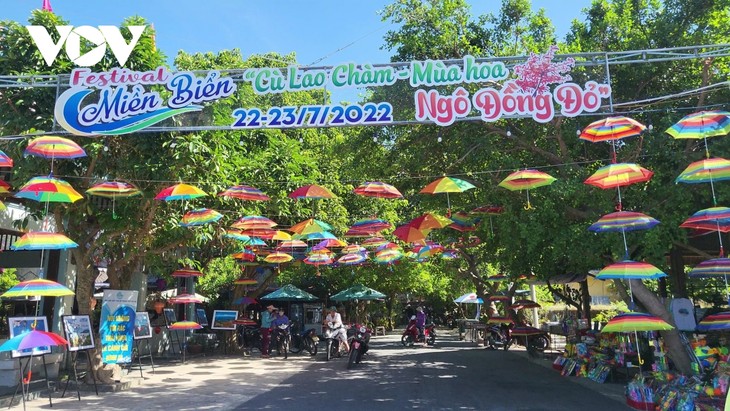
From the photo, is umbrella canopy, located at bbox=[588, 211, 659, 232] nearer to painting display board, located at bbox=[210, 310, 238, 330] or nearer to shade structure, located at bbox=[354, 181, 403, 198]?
shade structure, located at bbox=[354, 181, 403, 198]

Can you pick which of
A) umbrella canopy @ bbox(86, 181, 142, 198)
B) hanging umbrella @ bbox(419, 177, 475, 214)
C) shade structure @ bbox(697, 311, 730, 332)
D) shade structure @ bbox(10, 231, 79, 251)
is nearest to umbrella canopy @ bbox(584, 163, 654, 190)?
hanging umbrella @ bbox(419, 177, 475, 214)

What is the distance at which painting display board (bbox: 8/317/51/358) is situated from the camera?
8.40 metres

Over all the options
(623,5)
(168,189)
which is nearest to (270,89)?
(168,189)

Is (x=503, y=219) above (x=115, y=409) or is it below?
above

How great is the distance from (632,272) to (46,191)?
9.16 meters

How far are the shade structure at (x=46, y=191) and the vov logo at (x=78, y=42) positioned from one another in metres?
2.07

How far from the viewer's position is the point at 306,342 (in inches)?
731

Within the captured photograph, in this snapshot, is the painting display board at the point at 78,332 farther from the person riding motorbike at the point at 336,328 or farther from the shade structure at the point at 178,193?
the person riding motorbike at the point at 336,328

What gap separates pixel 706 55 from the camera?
26.5 feet

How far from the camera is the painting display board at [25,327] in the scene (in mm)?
8398

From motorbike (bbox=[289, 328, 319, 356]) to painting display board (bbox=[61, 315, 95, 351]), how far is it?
866 cm

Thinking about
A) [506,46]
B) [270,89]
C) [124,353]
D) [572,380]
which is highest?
[506,46]

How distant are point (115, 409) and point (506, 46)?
10629 millimetres

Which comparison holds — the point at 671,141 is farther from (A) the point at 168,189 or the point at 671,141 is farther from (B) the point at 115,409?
(B) the point at 115,409
